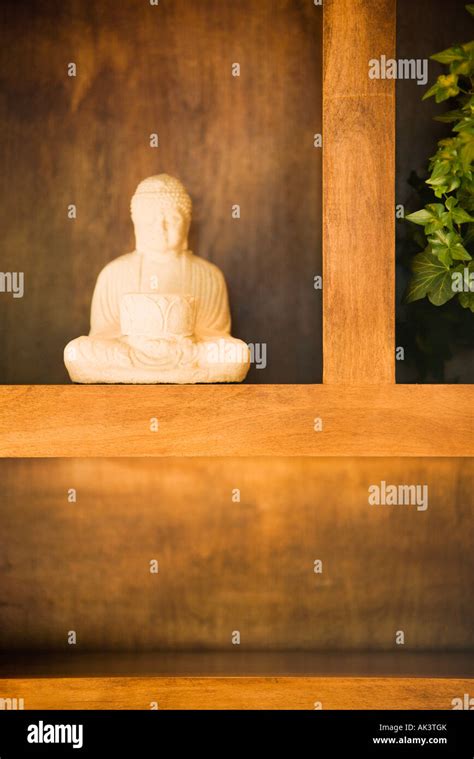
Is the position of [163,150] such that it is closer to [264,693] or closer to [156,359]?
[156,359]

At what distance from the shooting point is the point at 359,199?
5.02ft

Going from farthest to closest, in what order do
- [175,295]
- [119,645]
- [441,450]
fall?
[119,645], [175,295], [441,450]

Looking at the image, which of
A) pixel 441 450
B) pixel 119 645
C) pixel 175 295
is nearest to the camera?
pixel 441 450

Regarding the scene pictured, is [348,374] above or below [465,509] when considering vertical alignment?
above

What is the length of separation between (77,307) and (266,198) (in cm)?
49

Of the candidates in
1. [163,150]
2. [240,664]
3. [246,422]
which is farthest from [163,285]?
[240,664]

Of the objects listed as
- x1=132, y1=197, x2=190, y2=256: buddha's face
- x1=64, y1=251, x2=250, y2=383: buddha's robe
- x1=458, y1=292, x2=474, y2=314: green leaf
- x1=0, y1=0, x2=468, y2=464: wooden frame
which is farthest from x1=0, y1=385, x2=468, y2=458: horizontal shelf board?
x1=132, y1=197, x2=190, y2=256: buddha's face

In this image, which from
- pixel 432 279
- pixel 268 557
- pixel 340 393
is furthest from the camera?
pixel 268 557

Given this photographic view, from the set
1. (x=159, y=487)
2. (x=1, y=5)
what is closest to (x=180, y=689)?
(x=159, y=487)

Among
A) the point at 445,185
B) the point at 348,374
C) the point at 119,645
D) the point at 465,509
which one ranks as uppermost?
the point at 445,185

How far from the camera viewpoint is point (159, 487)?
202 centimetres

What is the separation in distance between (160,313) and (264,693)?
2.39ft

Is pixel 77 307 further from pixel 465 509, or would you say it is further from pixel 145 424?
pixel 465 509

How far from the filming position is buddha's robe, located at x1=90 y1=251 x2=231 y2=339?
1.88 metres
